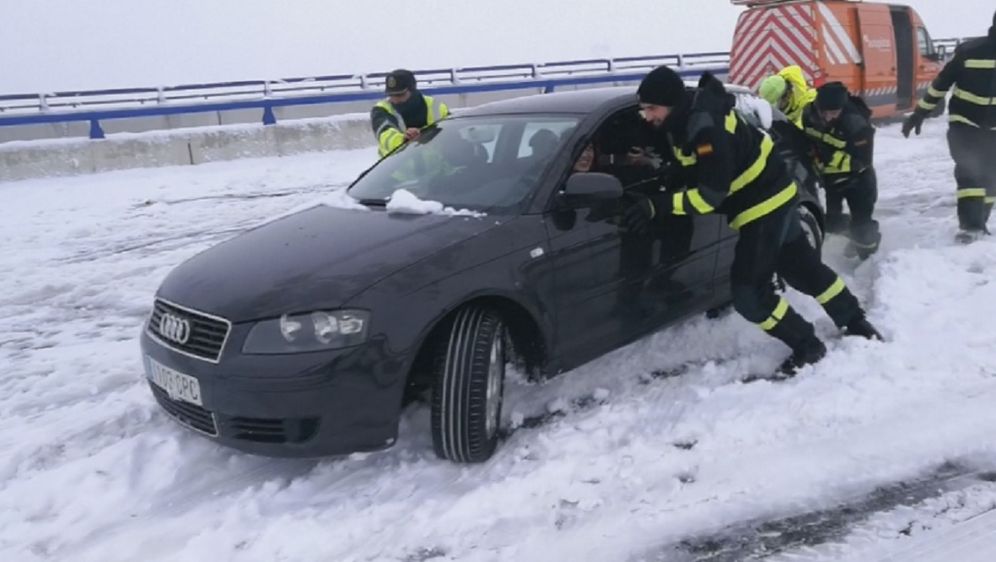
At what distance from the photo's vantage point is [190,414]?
3.33 m

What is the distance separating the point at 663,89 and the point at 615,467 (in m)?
1.74

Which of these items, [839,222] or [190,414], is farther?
[839,222]

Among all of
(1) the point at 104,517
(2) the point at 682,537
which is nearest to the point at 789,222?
(2) the point at 682,537

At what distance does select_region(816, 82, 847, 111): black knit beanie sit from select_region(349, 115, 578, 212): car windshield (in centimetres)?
219

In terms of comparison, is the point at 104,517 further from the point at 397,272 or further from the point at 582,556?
the point at 582,556

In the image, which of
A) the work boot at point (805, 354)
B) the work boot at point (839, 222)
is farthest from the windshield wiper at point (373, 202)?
the work boot at point (839, 222)

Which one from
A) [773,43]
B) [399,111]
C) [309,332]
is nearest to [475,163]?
[309,332]

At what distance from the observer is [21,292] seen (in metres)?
6.75

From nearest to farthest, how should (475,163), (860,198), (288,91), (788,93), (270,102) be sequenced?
(475,163), (860,198), (788,93), (270,102), (288,91)

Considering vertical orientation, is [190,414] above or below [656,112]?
below

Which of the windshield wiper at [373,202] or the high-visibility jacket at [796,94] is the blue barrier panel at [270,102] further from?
the windshield wiper at [373,202]

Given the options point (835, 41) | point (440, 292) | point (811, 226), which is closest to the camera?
point (440, 292)

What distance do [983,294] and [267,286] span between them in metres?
4.14

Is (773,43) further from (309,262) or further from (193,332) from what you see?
(193,332)
